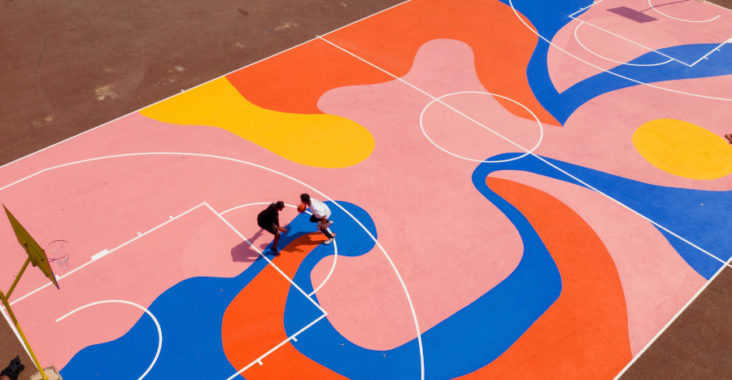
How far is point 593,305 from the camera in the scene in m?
12.6

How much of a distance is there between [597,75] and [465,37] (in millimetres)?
5683

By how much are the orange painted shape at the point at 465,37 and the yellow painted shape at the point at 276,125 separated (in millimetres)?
4415

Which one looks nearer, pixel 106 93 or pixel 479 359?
pixel 479 359

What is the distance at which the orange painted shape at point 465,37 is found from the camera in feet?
65.6

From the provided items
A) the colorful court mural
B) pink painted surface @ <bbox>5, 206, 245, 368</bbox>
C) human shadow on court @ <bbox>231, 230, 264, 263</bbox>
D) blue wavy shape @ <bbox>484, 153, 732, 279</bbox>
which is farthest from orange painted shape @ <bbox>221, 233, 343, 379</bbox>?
blue wavy shape @ <bbox>484, 153, 732, 279</bbox>

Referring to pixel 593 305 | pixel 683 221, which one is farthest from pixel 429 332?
pixel 683 221

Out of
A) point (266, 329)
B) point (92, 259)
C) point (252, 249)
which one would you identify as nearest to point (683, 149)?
point (252, 249)

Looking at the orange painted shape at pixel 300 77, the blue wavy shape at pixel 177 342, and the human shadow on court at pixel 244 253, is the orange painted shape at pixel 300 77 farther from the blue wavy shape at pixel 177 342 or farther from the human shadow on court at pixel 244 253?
the blue wavy shape at pixel 177 342

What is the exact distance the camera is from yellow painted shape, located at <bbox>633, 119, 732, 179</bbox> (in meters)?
16.6

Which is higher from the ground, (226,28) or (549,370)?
(226,28)

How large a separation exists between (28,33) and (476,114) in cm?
1859

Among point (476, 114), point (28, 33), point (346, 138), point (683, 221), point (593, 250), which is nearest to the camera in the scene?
point (593, 250)

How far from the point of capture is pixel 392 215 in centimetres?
1453

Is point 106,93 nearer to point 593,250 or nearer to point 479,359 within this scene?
point 479,359
